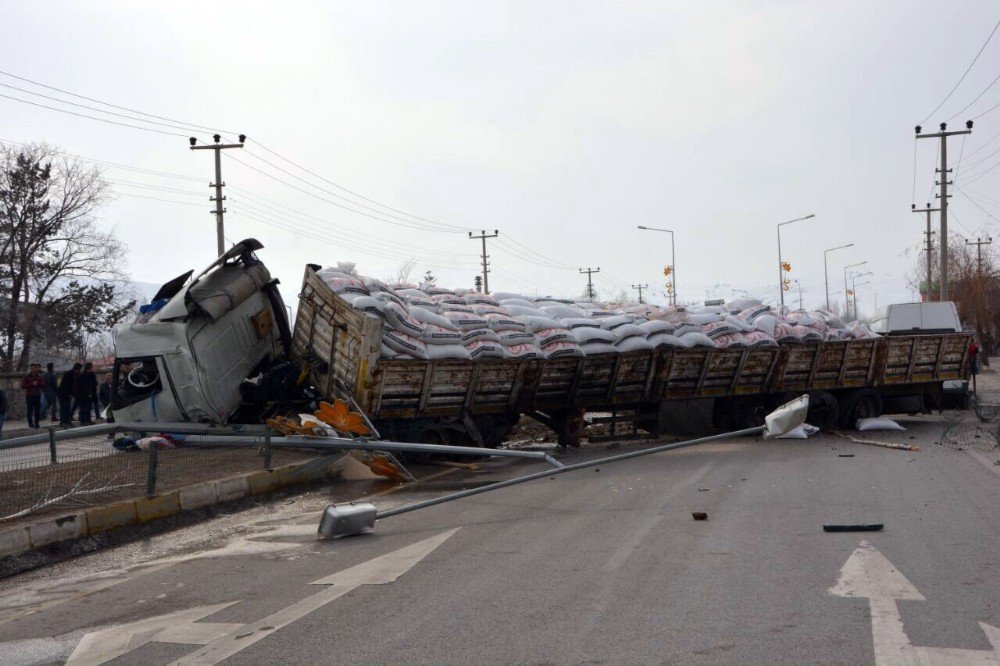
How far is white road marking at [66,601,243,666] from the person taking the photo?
481 centimetres

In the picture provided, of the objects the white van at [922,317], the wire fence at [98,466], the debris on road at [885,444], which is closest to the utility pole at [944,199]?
the white van at [922,317]

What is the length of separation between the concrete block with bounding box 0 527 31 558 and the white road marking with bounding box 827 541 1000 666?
6112mm

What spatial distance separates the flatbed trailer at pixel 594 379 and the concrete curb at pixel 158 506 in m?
1.31

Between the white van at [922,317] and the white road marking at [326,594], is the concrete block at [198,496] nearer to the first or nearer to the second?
the white road marking at [326,594]

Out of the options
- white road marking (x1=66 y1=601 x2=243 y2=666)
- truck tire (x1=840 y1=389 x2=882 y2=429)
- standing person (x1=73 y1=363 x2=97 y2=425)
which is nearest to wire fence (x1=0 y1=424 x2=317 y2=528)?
white road marking (x1=66 y1=601 x2=243 y2=666)

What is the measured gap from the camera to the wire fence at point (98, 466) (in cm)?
838

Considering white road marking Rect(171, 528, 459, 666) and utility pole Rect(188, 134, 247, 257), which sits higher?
utility pole Rect(188, 134, 247, 257)

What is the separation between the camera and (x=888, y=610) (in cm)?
502

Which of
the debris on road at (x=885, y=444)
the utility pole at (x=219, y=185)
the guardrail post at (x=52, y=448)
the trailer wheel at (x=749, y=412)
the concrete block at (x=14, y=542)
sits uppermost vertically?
the utility pole at (x=219, y=185)

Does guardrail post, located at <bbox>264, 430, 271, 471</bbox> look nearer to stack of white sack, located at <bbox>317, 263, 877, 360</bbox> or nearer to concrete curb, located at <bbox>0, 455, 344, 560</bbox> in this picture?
concrete curb, located at <bbox>0, 455, 344, 560</bbox>

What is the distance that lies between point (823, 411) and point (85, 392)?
16.1 meters

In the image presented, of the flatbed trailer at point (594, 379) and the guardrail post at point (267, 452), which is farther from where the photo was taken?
the flatbed trailer at point (594, 379)

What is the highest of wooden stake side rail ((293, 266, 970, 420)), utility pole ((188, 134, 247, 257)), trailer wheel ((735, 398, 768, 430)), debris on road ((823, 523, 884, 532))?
utility pole ((188, 134, 247, 257))

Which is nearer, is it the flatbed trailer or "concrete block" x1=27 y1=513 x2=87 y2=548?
"concrete block" x1=27 y1=513 x2=87 y2=548
